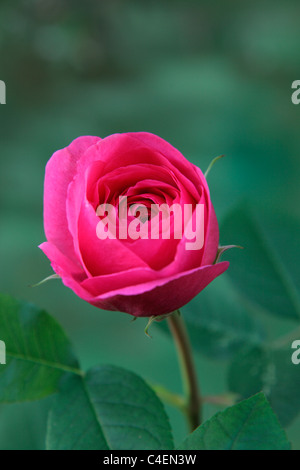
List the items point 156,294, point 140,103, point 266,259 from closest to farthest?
point 156,294, point 266,259, point 140,103

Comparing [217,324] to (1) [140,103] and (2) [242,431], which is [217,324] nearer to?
(2) [242,431]

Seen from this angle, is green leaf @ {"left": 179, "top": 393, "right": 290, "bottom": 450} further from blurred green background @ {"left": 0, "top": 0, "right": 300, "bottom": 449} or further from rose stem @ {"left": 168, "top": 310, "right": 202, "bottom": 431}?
blurred green background @ {"left": 0, "top": 0, "right": 300, "bottom": 449}

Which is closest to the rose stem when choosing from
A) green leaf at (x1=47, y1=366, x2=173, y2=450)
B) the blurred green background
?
green leaf at (x1=47, y1=366, x2=173, y2=450)

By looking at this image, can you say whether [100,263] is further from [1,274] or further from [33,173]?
[33,173]

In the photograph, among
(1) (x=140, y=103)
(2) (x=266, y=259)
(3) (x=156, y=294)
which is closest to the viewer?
(3) (x=156, y=294)

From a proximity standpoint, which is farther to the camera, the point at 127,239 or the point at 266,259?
the point at 266,259

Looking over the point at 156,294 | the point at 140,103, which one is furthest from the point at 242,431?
the point at 140,103

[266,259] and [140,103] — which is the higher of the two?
[140,103]

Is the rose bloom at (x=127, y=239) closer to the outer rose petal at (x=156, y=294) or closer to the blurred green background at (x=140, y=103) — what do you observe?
the outer rose petal at (x=156, y=294)
